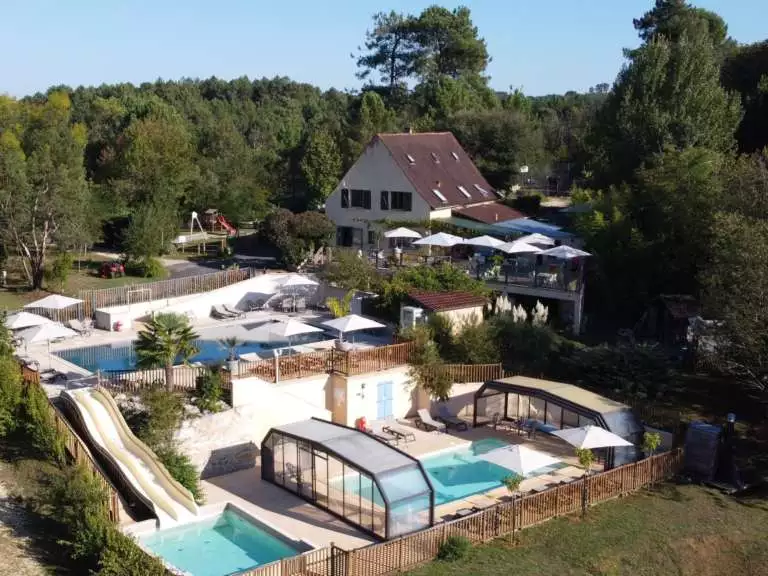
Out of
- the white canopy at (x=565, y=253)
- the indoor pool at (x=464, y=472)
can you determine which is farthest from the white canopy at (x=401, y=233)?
the indoor pool at (x=464, y=472)

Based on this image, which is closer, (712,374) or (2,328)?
(2,328)

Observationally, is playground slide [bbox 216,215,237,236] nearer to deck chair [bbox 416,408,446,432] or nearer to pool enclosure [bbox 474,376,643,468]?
deck chair [bbox 416,408,446,432]

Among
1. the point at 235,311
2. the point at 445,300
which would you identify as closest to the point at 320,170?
the point at 235,311

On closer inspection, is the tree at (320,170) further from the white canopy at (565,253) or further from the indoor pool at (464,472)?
the indoor pool at (464,472)

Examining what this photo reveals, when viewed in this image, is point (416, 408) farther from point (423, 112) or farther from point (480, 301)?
point (423, 112)

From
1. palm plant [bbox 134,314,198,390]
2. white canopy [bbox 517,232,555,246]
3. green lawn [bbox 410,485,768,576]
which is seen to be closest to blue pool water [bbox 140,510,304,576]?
green lawn [bbox 410,485,768,576]

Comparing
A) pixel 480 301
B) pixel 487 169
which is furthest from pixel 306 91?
pixel 480 301
